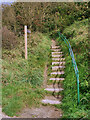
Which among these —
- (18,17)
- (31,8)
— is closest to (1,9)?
(18,17)

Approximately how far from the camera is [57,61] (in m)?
7.53

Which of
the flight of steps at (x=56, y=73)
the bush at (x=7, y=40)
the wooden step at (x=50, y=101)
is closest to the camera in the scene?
the wooden step at (x=50, y=101)

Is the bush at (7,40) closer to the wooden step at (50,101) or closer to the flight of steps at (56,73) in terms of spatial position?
the flight of steps at (56,73)

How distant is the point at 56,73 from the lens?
6570mm

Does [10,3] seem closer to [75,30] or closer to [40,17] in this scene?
[40,17]

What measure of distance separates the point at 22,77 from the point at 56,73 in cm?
157

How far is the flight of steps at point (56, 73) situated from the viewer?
5074 mm

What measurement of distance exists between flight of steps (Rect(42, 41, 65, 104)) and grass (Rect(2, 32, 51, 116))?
316mm

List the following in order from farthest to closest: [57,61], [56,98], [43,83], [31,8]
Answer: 1. [31,8]
2. [57,61]
3. [43,83]
4. [56,98]

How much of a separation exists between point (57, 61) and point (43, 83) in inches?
71.6

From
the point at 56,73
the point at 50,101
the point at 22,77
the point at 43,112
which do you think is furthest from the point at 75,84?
the point at 22,77

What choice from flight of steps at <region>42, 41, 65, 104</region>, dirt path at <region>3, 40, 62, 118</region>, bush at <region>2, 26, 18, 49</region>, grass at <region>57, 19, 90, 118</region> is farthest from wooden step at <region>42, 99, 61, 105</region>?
bush at <region>2, 26, 18, 49</region>

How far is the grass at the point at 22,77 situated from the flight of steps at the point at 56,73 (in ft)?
1.04

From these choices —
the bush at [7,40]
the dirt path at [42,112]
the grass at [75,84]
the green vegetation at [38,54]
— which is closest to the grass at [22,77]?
the green vegetation at [38,54]
